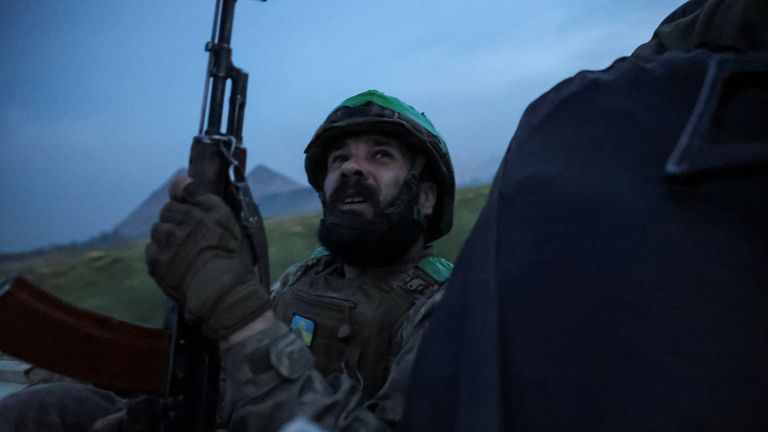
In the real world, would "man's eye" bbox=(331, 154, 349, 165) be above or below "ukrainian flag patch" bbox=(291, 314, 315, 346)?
above

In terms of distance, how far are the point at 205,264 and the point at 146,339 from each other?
0.33 m

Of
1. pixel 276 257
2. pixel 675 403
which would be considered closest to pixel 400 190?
pixel 675 403

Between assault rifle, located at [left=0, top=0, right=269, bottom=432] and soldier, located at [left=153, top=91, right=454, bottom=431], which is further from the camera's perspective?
assault rifle, located at [left=0, top=0, right=269, bottom=432]

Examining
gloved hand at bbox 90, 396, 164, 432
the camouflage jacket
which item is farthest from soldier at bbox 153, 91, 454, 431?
gloved hand at bbox 90, 396, 164, 432

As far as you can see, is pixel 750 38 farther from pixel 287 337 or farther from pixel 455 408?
pixel 287 337

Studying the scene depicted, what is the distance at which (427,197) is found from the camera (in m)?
2.60

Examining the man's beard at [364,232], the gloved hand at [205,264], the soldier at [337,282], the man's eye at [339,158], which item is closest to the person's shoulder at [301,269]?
the soldier at [337,282]

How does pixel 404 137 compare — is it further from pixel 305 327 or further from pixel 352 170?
pixel 305 327

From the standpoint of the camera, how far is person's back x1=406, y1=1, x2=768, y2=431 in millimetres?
800

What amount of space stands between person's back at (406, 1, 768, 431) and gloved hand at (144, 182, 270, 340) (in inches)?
20.6

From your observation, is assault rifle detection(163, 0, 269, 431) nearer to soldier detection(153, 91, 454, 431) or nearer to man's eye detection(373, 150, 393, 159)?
soldier detection(153, 91, 454, 431)

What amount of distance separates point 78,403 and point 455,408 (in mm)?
1270

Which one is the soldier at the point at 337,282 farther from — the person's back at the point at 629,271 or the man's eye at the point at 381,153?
the person's back at the point at 629,271

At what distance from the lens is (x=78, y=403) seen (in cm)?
171
